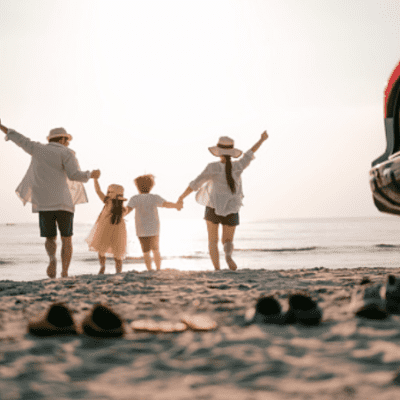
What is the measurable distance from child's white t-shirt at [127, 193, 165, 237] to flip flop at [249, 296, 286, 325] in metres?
4.37

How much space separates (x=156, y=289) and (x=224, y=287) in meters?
0.61

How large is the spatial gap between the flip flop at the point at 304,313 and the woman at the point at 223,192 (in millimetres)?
3706

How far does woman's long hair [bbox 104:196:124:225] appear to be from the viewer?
22.5 ft

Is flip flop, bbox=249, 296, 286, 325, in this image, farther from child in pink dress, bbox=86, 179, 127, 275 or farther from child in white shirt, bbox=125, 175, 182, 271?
child in pink dress, bbox=86, 179, 127, 275

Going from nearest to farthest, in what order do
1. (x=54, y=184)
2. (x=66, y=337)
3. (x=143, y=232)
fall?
(x=66, y=337) → (x=54, y=184) → (x=143, y=232)

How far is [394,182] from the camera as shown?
300 centimetres

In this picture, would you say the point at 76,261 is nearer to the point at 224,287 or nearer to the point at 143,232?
the point at 143,232

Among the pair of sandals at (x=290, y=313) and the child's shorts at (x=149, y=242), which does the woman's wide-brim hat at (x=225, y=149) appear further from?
the pair of sandals at (x=290, y=313)

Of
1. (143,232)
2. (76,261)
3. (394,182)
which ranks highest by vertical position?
(394,182)

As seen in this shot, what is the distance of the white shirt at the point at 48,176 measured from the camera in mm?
5512

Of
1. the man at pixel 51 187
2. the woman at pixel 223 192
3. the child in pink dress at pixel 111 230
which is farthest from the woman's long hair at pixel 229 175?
the man at pixel 51 187

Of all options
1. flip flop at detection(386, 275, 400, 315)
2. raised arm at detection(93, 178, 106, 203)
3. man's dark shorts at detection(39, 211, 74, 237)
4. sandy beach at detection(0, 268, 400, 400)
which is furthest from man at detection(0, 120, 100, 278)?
flip flop at detection(386, 275, 400, 315)

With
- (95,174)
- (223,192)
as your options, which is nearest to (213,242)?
(223,192)

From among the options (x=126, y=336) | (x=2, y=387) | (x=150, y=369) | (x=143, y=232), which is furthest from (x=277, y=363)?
(x=143, y=232)
